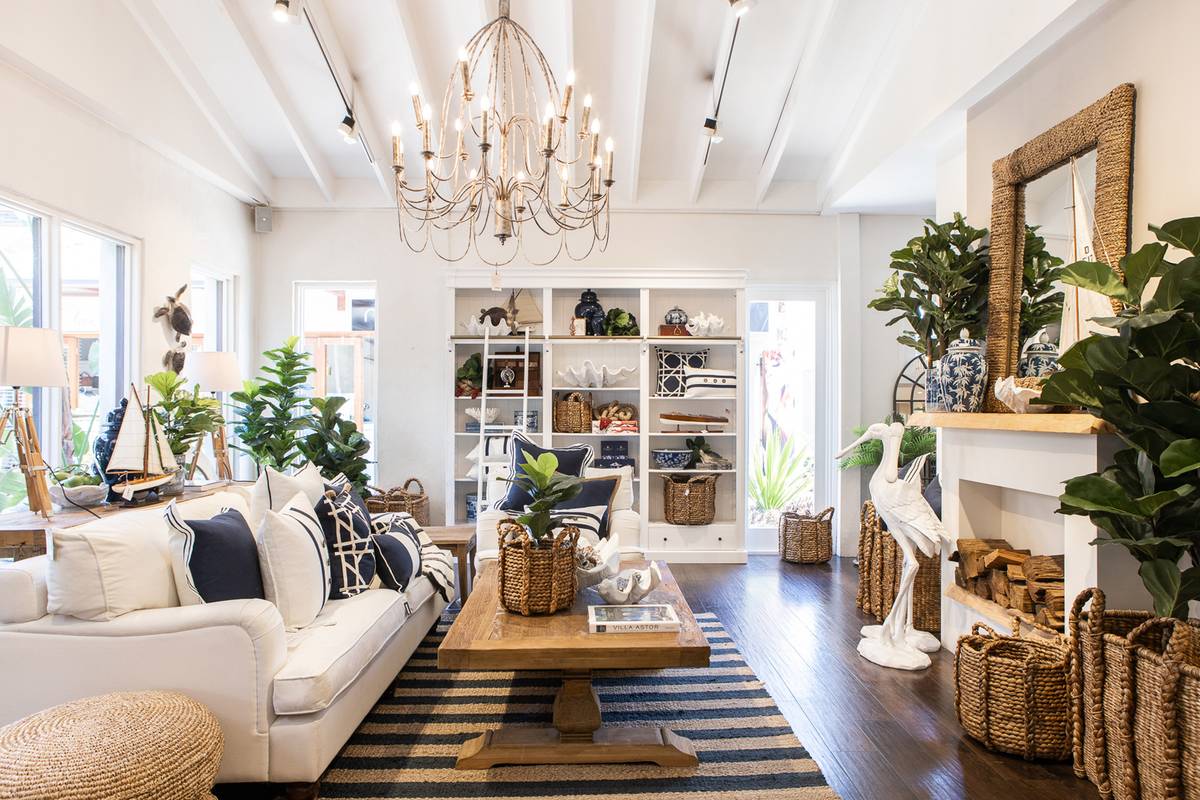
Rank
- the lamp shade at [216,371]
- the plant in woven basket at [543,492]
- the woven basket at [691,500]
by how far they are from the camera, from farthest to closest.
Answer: the woven basket at [691,500] < the lamp shade at [216,371] < the plant in woven basket at [543,492]

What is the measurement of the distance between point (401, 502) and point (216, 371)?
1.49m

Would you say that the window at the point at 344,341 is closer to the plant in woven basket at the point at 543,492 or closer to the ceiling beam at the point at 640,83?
the ceiling beam at the point at 640,83

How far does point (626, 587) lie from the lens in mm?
2740

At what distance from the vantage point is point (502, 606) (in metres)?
2.74

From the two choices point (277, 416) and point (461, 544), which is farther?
point (277, 416)

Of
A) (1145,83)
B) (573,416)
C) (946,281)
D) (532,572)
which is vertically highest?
(1145,83)

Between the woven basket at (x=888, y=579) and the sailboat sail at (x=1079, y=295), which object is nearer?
the sailboat sail at (x=1079, y=295)

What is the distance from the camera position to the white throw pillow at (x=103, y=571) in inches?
86.4

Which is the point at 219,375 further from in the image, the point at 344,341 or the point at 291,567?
the point at 291,567

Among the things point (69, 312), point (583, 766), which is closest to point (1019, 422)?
point (583, 766)

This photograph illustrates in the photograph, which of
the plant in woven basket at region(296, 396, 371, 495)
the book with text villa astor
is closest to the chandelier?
the plant in woven basket at region(296, 396, 371, 495)

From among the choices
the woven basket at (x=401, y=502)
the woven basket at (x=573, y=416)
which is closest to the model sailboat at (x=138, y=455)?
the woven basket at (x=401, y=502)

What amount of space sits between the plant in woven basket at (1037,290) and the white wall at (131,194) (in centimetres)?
451

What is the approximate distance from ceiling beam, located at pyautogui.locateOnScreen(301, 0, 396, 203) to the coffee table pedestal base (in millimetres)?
3627
